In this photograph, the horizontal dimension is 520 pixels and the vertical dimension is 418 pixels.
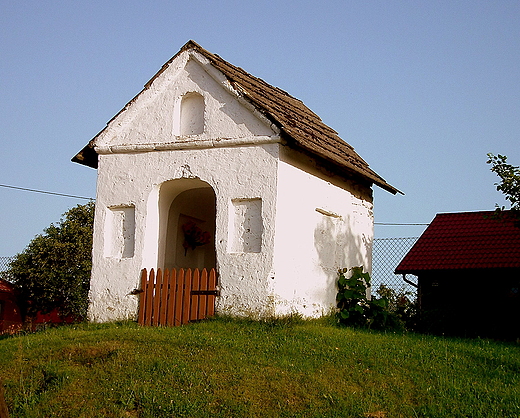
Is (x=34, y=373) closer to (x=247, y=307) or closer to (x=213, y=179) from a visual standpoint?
(x=247, y=307)

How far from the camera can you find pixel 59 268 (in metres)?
26.6

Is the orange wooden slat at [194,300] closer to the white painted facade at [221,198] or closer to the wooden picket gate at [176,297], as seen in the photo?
the wooden picket gate at [176,297]

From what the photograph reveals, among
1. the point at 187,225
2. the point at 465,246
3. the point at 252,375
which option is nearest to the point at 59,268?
the point at 187,225

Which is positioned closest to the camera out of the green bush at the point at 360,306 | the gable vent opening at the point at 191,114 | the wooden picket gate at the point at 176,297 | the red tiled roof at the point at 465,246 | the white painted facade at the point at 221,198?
the white painted facade at the point at 221,198

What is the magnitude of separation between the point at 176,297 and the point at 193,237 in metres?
2.79

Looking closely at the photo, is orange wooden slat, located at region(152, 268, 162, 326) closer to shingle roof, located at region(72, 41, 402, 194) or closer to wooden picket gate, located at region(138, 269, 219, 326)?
wooden picket gate, located at region(138, 269, 219, 326)

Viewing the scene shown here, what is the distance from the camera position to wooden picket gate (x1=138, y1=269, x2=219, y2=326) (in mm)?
11508

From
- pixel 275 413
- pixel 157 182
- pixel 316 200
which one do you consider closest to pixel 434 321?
pixel 316 200

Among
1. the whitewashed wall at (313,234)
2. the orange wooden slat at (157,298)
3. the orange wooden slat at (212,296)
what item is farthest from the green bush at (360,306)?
the orange wooden slat at (157,298)

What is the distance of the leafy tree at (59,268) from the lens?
2636 cm

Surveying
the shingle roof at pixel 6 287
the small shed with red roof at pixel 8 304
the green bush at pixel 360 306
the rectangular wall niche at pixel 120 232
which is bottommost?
the small shed with red roof at pixel 8 304

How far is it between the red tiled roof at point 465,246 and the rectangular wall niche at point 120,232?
30.0 feet

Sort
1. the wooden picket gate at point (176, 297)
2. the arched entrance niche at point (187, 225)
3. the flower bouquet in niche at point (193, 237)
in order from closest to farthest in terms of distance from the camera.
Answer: the wooden picket gate at point (176, 297) → the arched entrance niche at point (187, 225) → the flower bouquet in niche at point (193, 237)

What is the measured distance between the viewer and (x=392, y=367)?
8922 mm
